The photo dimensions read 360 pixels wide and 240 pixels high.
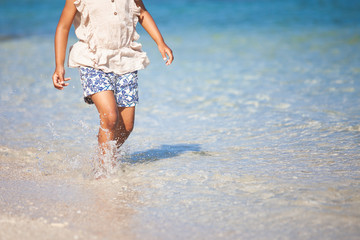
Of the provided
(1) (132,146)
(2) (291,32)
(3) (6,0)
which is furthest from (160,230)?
(3) (6,0)

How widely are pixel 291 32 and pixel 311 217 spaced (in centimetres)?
1411

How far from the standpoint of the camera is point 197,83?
791 centimetres

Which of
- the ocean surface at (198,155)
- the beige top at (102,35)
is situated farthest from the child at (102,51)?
the ocean surface at (198,155)

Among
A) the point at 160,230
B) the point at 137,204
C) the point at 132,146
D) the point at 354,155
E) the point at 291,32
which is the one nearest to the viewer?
the point at 160,230

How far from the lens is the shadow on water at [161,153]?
4.19 m

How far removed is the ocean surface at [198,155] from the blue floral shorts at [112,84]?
591mm

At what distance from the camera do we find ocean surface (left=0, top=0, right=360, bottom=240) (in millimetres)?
2715

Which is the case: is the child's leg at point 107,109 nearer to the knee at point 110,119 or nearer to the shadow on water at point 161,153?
the knee at point 110,119

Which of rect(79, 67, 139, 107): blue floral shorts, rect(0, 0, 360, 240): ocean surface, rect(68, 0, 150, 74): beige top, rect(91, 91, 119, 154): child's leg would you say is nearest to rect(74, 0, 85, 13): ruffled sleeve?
rect(68, 0, 150, 74): beige top

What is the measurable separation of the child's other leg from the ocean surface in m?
0.26

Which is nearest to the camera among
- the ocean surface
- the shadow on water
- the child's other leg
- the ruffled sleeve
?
the ocean surface

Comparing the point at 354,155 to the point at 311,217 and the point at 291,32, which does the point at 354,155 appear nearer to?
the point at 311,217

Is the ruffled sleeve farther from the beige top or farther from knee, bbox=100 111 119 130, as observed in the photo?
knee, bbox=100 111 119 130

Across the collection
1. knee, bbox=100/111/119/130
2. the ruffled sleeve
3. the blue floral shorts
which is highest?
the ruffled sleeve
